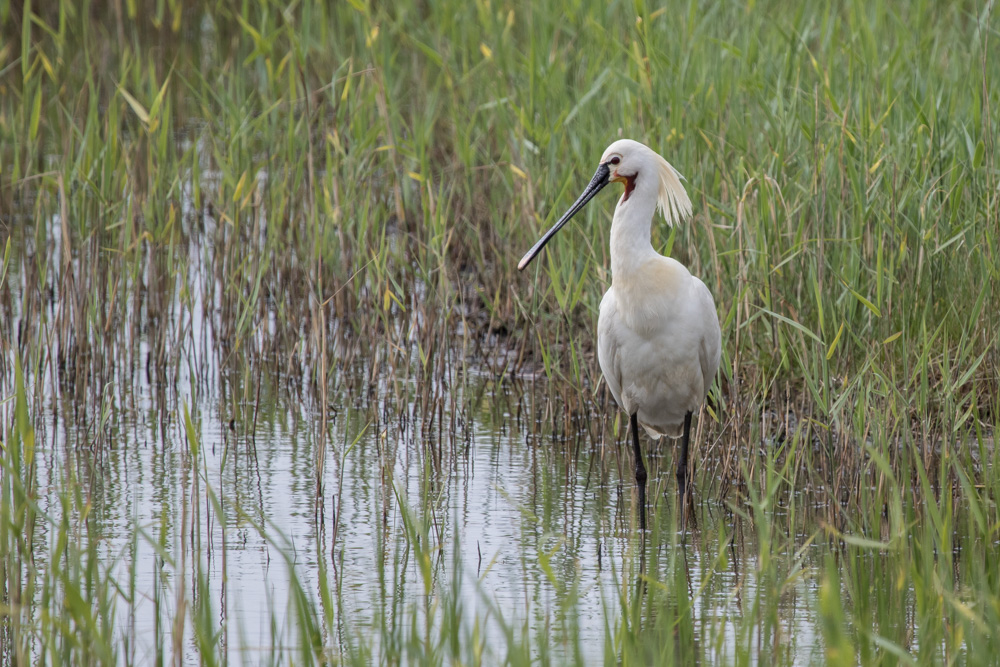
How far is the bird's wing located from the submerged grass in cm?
36

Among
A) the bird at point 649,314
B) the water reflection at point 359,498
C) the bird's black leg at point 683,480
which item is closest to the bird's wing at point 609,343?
the bird at point 649,314

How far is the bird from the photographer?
4.66 meters

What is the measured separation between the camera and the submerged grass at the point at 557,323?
13.4 ft

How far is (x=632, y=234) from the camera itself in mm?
4680

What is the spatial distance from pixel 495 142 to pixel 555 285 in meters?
2.64

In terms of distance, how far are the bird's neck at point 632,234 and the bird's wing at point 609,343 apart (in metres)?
0.17

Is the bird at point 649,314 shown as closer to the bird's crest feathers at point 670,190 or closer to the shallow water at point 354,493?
the bird's crest feathers at point 670,190

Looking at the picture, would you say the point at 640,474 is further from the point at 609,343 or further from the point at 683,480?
the point at 609,343

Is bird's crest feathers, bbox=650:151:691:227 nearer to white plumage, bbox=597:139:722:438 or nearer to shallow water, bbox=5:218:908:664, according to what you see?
white plumage, bbox=597:139:722:438

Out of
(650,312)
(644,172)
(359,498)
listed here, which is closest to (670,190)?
(644,172)

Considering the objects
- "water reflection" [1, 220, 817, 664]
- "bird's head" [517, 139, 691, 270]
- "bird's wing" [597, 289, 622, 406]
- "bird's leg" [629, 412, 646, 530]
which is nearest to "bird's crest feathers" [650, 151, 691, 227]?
"bird's head" [517, 139, 691, 270]

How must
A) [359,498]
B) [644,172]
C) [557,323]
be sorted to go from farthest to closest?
[557,323], [359,498], [644,172]

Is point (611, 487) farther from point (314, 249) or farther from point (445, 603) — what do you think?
point (445, 603)

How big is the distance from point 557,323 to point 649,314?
92cm
